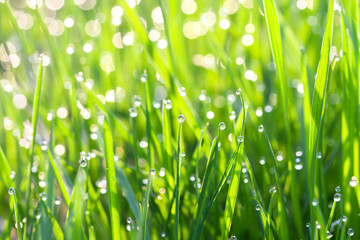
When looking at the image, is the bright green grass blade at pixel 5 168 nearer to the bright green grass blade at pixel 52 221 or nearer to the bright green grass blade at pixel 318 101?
the bright green grass blade at pixel 52 221

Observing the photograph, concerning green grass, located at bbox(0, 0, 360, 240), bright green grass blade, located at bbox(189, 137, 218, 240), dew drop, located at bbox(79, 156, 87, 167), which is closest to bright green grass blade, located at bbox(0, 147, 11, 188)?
green grass, located at bbox(0, 0, 360, 240)

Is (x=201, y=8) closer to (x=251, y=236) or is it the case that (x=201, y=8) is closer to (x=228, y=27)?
(x=228, y=27)

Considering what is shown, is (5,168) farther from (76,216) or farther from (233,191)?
(233,191)

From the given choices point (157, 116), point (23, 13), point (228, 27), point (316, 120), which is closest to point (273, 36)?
point (316, 120)

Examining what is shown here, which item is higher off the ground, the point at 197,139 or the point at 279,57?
the point at 279,57

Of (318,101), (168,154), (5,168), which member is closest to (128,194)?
(168,154)

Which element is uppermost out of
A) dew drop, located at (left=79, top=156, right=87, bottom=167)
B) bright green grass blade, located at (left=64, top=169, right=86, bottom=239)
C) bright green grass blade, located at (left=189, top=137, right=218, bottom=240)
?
dew drop, located at (left=79, top=156, right=87, bottom=167)

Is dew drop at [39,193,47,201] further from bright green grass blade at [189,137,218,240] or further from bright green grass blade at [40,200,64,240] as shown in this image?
bright green grass blade at [189,137,218,240]
